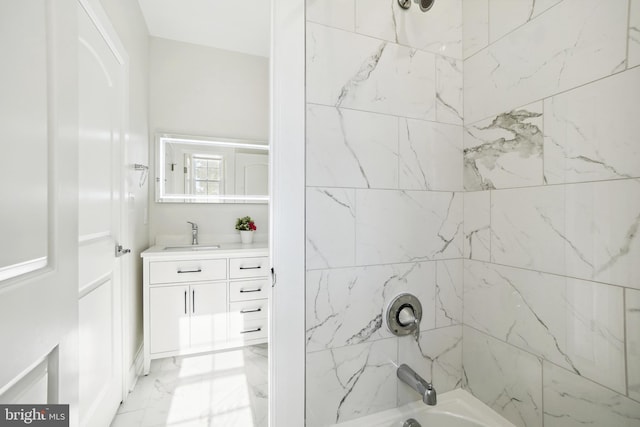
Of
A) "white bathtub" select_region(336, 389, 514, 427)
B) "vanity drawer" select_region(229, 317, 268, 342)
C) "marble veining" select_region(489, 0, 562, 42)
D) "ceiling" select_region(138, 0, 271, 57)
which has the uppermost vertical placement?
"ceiling" select_region(138, 0, 271, 57)

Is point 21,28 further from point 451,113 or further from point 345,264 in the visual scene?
point 451,113

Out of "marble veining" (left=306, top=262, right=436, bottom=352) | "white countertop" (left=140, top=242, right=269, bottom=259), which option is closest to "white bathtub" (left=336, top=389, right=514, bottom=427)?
"marble veining" (left=306, top=262, right=436, bottom=352)

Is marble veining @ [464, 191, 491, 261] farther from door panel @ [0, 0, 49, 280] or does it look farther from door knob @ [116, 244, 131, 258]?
door knob @ [116, 244, 131, 258]

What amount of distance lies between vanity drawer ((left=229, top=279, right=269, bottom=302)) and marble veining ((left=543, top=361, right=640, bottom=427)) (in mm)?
1853

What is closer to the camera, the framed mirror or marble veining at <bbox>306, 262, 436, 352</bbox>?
marble veining at <bbox>306, 262, 436, 352</bbox>

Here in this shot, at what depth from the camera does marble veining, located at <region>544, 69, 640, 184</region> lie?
690 mm

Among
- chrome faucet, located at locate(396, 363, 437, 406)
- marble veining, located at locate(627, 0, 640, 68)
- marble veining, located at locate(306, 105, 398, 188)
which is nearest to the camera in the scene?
marble veining, located at locate(627, 0, 640, 68)

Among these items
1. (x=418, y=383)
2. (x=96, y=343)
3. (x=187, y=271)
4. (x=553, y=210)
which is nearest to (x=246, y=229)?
(x=187, y=271)

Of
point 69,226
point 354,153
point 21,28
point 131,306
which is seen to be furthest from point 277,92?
point 131,306

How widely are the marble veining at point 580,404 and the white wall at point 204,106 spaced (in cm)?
231

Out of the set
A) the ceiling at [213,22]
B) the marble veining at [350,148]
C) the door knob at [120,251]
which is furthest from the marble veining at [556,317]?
the ceiling at [213,22]

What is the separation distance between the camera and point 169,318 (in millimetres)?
1979

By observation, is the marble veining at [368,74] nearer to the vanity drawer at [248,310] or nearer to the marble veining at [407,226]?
the marble veining at [407,226]

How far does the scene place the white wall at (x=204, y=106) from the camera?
2.38 meters
